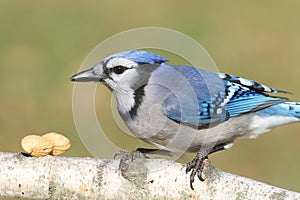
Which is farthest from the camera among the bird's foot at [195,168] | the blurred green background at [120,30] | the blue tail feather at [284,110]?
the blurred green background at [120,30]

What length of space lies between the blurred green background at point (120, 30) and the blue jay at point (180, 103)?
1.79 metres

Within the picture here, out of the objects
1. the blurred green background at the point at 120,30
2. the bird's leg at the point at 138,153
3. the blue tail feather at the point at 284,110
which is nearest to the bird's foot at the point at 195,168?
the bird's leg at the point at 138,153

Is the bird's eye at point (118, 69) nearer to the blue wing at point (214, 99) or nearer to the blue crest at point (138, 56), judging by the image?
the blue crest at point (138, 56)

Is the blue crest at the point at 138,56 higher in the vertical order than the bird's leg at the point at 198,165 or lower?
higher

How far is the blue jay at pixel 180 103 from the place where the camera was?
85.2 inches

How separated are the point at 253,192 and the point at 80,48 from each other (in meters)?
4.76

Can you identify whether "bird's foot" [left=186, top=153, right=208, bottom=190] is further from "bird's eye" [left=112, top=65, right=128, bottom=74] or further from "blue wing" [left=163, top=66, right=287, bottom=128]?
"bird's eye" [left=112, top=65, right=128, bottom=74]

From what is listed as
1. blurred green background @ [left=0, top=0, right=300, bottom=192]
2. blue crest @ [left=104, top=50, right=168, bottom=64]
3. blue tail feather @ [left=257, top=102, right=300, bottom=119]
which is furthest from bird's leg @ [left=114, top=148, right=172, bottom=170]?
blurred green background @ [left=0, top=0, right=300, bottom=192]

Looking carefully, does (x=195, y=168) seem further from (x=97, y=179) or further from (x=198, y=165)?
(x=97, y=179)

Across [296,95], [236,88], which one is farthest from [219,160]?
[236,88]

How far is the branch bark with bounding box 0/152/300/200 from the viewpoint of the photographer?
1.88 metres

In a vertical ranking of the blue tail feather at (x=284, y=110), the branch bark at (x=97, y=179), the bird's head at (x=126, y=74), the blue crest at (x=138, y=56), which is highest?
the blue crest at (x=138, y=56)

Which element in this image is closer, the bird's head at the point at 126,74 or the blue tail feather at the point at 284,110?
the bird's head at the point at 126,74

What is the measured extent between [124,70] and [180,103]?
9.2 inches
